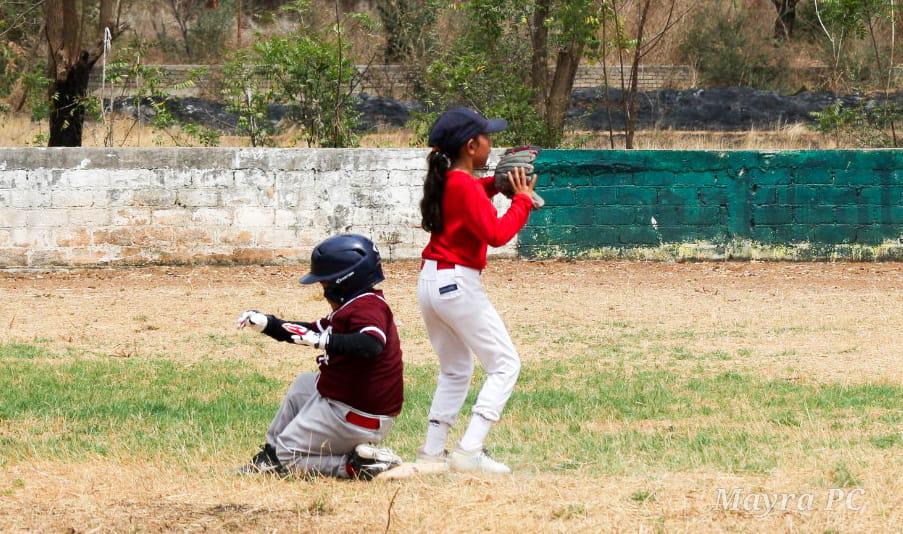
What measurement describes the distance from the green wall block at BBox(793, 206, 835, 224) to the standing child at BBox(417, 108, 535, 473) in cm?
1038

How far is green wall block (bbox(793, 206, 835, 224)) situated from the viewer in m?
15.0

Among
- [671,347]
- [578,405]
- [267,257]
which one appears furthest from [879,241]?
[578,405]

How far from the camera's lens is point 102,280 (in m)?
13.8

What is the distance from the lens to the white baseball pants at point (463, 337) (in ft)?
17.0

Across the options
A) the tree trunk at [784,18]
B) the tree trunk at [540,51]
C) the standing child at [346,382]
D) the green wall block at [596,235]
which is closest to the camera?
the standing child at [346,382]

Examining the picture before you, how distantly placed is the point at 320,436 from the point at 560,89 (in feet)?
48.1

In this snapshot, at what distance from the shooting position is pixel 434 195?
5266 millimetres

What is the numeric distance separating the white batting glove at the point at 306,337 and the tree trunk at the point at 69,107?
46.2ft

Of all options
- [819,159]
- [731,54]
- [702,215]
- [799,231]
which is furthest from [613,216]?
[731,54]

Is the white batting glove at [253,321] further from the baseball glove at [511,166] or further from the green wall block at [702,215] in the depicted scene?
the green wall block at [702,215]

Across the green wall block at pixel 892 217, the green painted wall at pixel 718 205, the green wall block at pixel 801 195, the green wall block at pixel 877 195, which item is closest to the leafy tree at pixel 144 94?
the green painted wall at pixel 718 205

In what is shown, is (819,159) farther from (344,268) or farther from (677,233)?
(344,268)

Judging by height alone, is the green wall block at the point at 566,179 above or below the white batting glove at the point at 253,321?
below

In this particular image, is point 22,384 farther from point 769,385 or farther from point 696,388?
point 769,385
